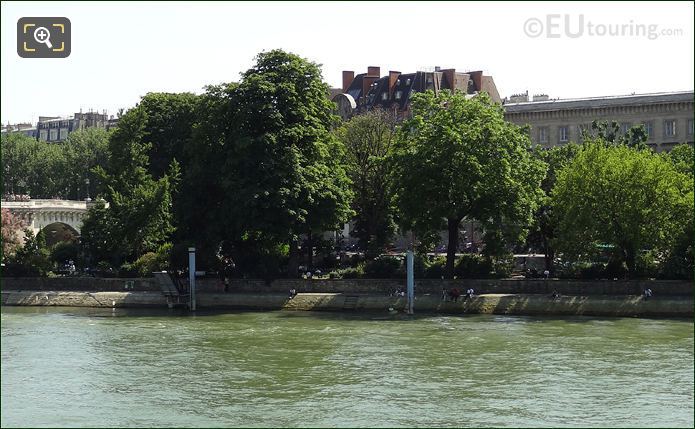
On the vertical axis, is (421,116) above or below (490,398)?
above

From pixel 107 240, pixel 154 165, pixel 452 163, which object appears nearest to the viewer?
pixel 452 163

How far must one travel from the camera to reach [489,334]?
160 feet

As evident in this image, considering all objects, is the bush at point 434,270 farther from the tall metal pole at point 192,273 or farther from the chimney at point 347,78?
the chimney at point 347,78

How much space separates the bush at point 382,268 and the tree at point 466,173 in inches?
117

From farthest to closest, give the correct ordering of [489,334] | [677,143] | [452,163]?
[677,143] < [452,163] < [489,334]

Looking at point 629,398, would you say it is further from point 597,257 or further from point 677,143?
point 677,143

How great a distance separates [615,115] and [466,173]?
37.7 meters

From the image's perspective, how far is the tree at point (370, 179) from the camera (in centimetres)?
7362

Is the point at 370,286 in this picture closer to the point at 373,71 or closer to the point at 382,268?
the point at 382,268

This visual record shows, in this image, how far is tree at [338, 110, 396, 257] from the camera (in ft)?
242

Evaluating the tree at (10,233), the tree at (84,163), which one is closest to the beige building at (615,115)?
the tree at (10,233)

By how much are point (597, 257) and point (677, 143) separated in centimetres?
3383

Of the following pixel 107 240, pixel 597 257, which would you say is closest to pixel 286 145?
pixel 107 240

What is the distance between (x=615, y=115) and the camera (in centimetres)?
9412
